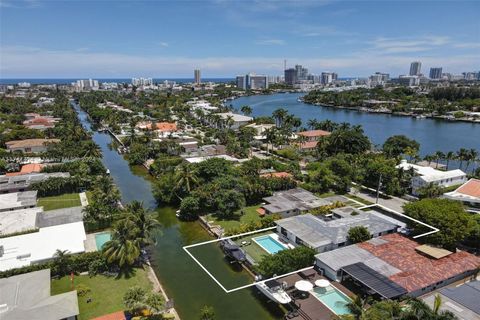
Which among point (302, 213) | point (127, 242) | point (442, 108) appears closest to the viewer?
point (127, 242)

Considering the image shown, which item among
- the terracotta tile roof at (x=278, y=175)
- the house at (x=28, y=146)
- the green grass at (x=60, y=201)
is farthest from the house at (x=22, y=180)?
the terracotta tile roof at (x=278, y=175)

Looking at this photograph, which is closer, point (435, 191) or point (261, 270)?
point (261, 270)

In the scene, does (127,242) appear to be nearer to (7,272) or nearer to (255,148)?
(7,272)

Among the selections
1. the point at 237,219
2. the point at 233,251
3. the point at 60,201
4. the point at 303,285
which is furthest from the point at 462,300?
the point at 60,201

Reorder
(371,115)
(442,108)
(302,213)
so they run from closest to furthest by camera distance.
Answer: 1. (302,213)
2. (442,108)
3. (371,115)

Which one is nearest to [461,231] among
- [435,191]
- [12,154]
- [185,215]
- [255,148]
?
[435,191]

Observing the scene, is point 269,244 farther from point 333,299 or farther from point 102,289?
point 102,289

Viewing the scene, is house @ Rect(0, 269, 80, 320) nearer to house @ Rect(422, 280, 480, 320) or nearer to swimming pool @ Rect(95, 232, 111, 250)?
swimming pool @ Rect(95, 232, 111, 250)
